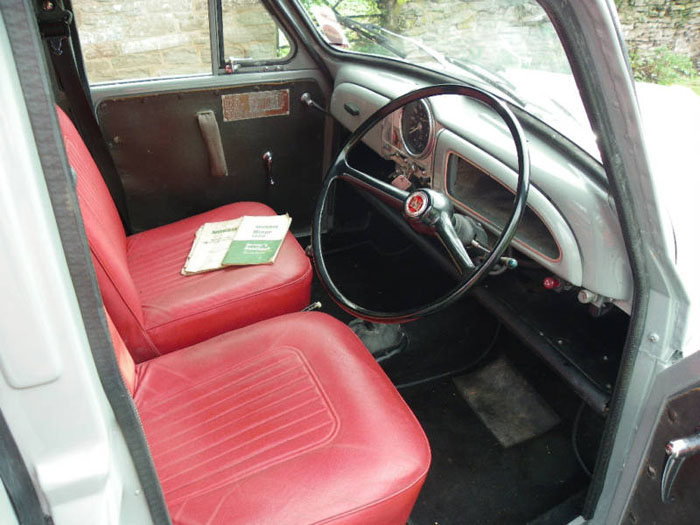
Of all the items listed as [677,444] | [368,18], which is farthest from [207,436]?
[368,18]

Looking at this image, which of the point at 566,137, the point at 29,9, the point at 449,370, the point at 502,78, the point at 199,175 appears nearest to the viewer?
the point at 29,9

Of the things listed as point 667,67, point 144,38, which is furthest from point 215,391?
point 144,38

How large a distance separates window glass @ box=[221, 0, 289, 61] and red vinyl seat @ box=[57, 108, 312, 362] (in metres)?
0.74

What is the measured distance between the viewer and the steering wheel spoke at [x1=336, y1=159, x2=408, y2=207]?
1.38m

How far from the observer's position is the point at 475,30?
156 cm

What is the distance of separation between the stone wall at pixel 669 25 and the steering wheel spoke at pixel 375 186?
59cm

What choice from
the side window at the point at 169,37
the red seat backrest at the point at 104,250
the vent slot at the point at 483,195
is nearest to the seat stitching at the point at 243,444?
the red seat backrest at the point at 104,250

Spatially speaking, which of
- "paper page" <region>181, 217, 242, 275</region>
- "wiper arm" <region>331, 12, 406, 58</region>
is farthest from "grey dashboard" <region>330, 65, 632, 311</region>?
"paper page" <region>181, 217, 242, 275</region>

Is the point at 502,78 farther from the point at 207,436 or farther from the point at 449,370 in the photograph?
the point at 207,436

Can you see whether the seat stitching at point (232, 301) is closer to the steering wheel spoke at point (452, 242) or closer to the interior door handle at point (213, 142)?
the steering wheel spoke at point (452, 242)

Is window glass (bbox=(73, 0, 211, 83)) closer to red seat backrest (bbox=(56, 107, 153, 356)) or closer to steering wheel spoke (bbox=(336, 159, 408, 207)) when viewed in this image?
red seat backrest (bbox=(56, 107, 153, 356))

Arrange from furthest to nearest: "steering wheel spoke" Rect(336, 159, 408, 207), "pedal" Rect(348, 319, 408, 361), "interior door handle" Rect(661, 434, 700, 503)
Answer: "pedal" Rect(348, 319, 408, 361) < "steering wheel spoke" Rect(336, 159, 408, 207) < "interior door handle" Rect(661, 434, 700, 503)

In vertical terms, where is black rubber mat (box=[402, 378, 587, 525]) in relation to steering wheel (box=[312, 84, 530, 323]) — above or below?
below

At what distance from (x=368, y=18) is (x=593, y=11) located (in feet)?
4.19
